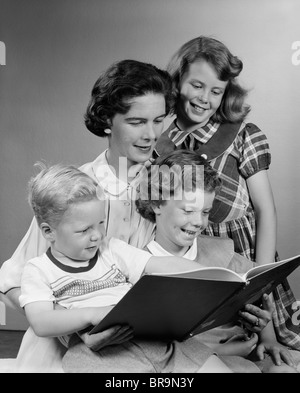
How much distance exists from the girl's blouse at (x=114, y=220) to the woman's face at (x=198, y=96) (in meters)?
0.31

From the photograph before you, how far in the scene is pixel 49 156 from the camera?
237 centimetres

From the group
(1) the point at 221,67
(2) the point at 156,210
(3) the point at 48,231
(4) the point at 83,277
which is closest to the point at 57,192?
(3) the point at 48,231

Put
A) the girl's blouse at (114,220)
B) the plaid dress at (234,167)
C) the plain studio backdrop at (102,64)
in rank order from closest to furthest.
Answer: the girl's blouse at (114,220) < the plaid dress at (234,167) < the plain studio backdrop at (102,64)

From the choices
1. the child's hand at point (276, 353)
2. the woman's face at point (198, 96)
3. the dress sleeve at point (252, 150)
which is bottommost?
the child's hand at point (276, 353)

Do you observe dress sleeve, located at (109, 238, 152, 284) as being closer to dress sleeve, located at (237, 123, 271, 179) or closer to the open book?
the open book

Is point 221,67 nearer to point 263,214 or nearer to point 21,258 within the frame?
point 263,214

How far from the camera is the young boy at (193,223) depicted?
76.7 inches

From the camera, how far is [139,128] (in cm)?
212

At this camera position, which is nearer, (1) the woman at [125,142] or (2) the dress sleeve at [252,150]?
(1) the woman at [125,142]

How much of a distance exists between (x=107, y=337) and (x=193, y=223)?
494mm

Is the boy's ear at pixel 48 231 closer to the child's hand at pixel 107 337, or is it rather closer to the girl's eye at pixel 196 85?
the child's hand at pixel 107 337

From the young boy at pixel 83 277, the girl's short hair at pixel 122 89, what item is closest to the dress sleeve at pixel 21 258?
the young boy at pixel 83 277

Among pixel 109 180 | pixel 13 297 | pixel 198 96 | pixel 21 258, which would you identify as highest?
pixel 198 96
